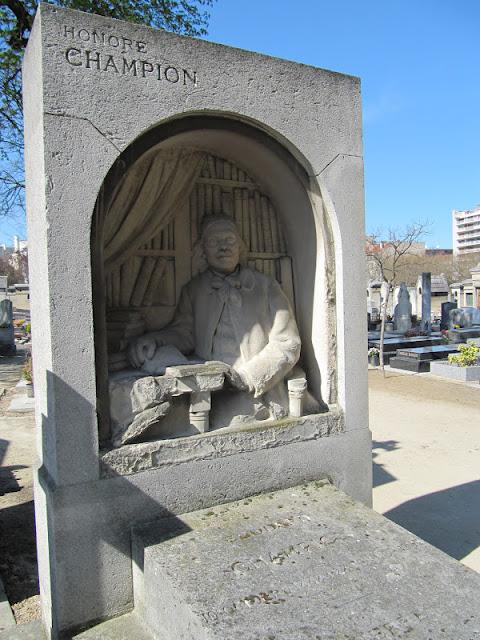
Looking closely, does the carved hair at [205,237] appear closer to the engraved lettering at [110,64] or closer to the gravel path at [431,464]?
the engraved lettering at [110,64]

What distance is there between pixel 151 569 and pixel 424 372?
11396 mm

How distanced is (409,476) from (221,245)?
3.66 m

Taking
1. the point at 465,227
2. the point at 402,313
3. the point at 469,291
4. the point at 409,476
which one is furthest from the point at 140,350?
the point at 465,227

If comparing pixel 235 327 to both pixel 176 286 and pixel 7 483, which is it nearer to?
pixel 176 286

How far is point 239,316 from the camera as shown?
366 cm

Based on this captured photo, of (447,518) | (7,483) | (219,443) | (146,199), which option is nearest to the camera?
(219,443)

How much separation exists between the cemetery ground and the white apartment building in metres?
125

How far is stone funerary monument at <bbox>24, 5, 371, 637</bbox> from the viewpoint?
2707mm

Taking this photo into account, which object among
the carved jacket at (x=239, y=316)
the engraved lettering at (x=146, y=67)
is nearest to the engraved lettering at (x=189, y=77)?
the engraved lettering at (x=146, y=67)

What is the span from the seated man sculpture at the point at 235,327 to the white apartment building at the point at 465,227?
428ft

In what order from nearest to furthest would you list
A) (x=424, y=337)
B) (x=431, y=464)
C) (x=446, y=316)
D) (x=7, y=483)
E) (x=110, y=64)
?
(x=110, y=64)
(x=7, y=483)
(x=431, y=464)
(x=424, y=337)
(x=446, y=316)

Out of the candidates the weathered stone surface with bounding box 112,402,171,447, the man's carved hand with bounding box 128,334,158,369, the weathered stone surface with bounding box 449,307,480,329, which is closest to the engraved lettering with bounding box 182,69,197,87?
the man's carved hand with bounding box 128,334,158,369

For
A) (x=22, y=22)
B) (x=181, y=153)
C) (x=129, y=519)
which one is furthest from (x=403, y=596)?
(x=22, y=22)

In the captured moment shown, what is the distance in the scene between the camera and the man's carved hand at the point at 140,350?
11.0ft
